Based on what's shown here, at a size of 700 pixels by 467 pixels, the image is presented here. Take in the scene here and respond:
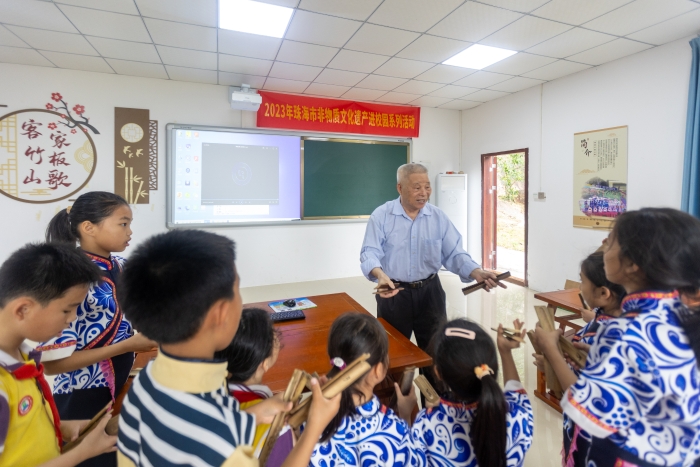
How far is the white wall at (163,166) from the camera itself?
4172mm

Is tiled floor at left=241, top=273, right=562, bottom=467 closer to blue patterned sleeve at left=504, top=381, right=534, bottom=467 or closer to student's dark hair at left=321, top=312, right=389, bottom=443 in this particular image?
blue patterned sleeve at left=504, top=381, right=534, bottom=467

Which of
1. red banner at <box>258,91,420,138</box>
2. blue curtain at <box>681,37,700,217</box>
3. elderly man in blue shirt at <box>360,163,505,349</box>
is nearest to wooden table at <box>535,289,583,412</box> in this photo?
elderly man in blue shirt at <box>360,163,505,349</box>

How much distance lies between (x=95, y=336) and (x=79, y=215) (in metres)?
0.55

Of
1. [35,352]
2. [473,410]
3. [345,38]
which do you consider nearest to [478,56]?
[345,38]

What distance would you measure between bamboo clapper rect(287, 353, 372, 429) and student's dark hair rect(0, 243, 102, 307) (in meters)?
0.73

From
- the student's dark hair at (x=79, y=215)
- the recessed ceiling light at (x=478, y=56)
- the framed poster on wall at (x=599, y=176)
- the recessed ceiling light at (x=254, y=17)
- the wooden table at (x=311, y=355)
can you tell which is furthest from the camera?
the framed poster on wall at (x=599, y=176)

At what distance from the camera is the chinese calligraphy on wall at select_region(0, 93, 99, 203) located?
4.09 meters

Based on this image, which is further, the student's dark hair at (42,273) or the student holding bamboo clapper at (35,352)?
the student's dark hair at (42,273)

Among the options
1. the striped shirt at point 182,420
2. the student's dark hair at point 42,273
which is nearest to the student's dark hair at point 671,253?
the striped shirt at point 182,420

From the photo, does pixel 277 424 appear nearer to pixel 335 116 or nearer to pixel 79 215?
pixel 79 215

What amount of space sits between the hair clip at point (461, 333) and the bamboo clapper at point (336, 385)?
1.34ft

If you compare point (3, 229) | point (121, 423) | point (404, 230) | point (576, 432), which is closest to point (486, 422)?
point (576, 432)

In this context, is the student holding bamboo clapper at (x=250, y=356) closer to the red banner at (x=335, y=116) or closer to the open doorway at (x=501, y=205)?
the red banner at (x=335, y=116)

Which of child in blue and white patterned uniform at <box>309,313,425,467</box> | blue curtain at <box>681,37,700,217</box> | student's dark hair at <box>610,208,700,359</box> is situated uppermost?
blue curtain at <box>681,37,700,217</box>
